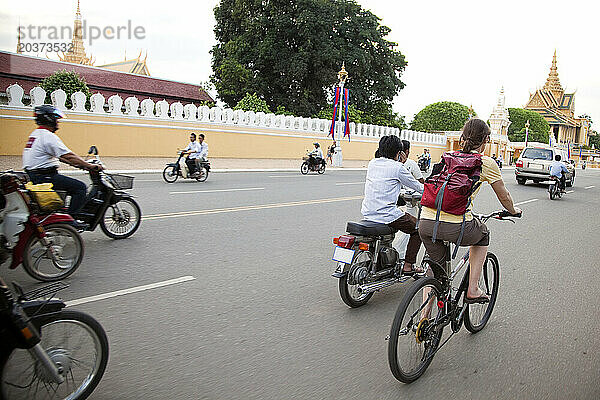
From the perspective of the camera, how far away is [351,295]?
4.76m

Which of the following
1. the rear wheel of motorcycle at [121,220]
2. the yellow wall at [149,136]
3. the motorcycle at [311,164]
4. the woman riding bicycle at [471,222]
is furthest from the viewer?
the motorcycle at [311,164]

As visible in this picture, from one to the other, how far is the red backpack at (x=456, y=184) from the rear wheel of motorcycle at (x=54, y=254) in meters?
3.70

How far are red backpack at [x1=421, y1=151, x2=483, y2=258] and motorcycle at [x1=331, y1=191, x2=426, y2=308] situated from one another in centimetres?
103

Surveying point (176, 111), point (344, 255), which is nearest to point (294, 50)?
point (176, 111)

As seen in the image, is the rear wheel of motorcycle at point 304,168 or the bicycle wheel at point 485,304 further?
the rear wheel of motorcycle at point 304,168

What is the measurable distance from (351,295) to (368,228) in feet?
2.14

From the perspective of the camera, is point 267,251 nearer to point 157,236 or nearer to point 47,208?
point 157,236

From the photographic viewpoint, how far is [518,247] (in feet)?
27.1

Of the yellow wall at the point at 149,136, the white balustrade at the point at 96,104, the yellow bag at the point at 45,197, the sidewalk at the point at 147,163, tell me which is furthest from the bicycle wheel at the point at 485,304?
the white balustrade at the point at 96,104

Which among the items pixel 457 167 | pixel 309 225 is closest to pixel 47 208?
pixel 457 167

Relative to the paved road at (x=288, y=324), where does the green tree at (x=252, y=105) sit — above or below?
above

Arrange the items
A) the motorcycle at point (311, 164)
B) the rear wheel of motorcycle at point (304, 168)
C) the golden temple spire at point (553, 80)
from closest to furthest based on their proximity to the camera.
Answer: the rear wheel of motorcycle at point (304, 168)
the motorcycle at point (311, 164)
the golden temple spire at point (553, 80)

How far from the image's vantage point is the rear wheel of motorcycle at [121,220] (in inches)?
276

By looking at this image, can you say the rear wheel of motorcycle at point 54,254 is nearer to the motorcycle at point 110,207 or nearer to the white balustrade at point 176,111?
the motorcycle at point 110,207
